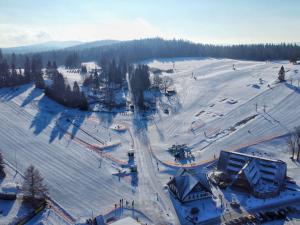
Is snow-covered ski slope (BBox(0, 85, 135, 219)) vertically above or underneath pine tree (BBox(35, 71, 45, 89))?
underneath

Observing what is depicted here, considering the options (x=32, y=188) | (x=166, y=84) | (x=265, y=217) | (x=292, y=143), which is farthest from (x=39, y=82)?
(x=265, y=217)

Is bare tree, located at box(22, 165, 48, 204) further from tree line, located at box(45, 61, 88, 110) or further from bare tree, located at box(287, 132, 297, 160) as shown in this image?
tree line, located at box(45, 61, 88, 110)

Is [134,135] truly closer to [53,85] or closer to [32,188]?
[32,188]

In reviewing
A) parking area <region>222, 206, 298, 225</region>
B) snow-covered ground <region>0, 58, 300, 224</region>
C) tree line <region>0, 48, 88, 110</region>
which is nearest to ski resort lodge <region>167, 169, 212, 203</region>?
snow-covered ground <region>0, 58, 300, 224</region>

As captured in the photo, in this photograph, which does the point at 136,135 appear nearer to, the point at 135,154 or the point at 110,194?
the point at 135,154

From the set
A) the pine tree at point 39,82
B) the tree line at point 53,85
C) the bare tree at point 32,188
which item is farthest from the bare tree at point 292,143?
the pine tree at point 39,82

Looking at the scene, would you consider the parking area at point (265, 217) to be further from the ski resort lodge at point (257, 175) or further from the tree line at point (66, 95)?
the tree line at point (66, 95)

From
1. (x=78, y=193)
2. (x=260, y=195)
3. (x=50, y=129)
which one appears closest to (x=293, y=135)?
(x=260, y=195)

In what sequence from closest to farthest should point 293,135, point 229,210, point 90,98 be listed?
point 229,210 → point 293,135 → point 90,98
